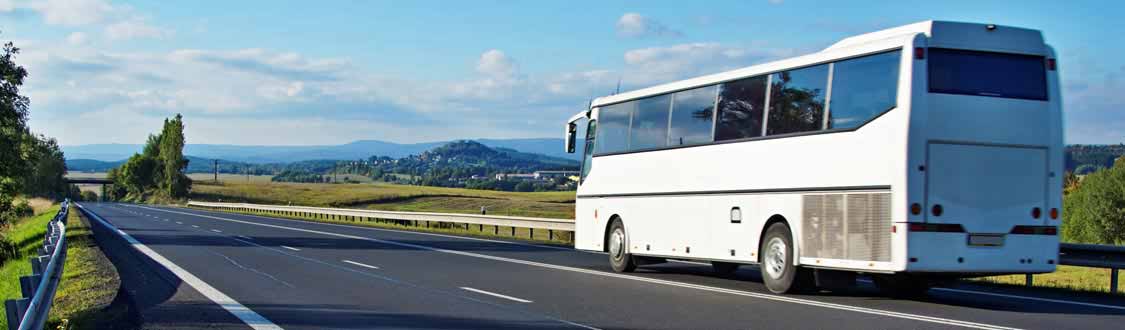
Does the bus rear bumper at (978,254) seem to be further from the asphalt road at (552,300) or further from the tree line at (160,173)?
the tree line at (160,173)

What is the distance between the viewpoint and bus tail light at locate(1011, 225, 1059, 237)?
42.1ft

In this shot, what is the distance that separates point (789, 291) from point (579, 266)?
700 cm

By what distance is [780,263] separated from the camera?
14.7 meters

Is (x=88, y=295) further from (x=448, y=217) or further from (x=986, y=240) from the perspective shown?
(x=448, y=217)

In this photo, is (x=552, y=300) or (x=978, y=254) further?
(x=552, y=300)

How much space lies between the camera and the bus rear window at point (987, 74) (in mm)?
12508

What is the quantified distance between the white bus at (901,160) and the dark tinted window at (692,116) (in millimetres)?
890

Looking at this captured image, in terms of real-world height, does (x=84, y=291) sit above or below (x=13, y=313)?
below

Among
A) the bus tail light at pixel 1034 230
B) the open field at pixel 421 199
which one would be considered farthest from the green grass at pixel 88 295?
the open field at pixel 421 199

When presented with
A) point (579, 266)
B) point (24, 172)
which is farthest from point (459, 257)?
point (24, 172)

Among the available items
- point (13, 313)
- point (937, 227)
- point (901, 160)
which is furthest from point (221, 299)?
point (937, 227)

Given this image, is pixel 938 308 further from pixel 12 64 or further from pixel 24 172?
pixel 24 172

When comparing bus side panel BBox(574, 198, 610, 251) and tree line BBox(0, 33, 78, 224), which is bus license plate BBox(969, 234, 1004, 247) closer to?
bus side panel BBox(574, 198, 610, 251)

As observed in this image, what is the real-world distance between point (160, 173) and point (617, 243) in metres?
140
